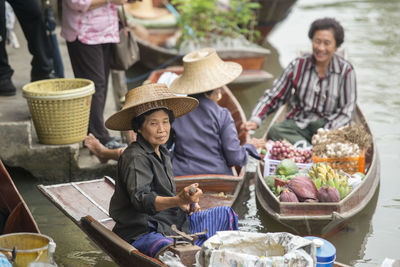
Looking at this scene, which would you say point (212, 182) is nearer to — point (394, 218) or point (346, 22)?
point (394, 218)

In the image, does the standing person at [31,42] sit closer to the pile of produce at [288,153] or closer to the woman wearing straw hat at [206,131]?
the woman wearing straw hat at [206,131]

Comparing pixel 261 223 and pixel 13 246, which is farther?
pixel 261 223

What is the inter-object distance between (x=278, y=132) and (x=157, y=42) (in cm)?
438

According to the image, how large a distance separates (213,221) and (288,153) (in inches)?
70.7

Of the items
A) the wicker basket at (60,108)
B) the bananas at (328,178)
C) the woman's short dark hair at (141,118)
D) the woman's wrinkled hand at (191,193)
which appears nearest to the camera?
the woman's wrinkled hand at (191,193)

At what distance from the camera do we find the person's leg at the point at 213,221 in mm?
3607

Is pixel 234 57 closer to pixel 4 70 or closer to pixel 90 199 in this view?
pixel 4 70

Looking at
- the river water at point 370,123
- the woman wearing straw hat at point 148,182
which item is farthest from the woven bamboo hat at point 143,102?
the river water at point 370,123

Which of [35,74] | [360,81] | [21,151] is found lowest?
[360,81]

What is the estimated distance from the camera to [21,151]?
533cm

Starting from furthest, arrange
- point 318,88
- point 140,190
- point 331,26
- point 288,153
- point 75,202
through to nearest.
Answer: point 318,88 < point 331,26 < point 288,153 < point 75,202 < point 140,190

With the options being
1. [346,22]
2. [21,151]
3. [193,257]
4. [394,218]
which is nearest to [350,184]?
[394,218]

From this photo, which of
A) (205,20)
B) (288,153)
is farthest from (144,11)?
(288,153)

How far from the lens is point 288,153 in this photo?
5.28 metres
